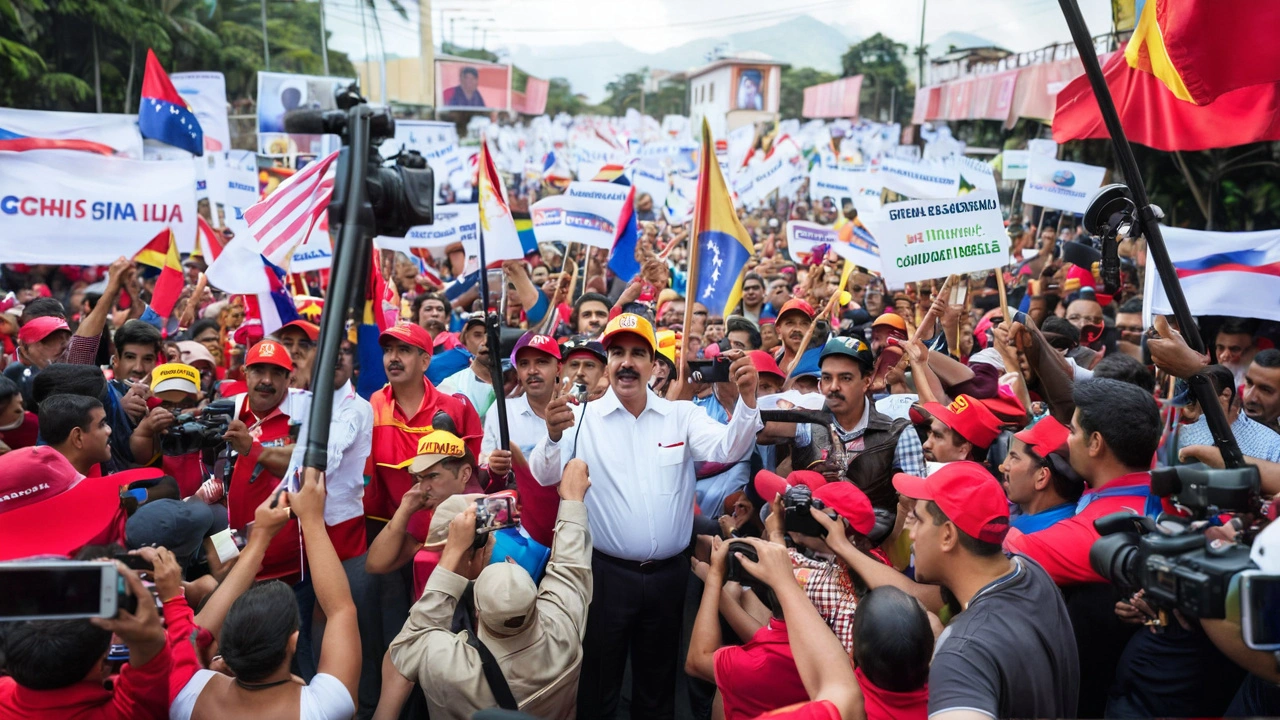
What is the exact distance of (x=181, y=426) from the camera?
4367mm

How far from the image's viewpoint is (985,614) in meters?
2.58

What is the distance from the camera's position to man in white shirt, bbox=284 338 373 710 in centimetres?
453

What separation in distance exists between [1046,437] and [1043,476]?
0.49 ft

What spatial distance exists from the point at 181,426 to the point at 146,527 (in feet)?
3.19

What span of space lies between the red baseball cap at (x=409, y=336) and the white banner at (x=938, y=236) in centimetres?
310

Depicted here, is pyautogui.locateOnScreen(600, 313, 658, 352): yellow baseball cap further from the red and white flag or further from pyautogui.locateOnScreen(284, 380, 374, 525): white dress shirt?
the red and white flag

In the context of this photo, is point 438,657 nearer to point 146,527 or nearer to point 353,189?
point 146,527

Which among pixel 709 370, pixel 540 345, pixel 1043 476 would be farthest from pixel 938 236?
→ pixel 1043 476

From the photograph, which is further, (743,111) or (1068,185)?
(743,111)

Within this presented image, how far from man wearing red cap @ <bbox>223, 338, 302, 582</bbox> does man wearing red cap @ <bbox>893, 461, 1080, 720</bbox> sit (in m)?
2.89

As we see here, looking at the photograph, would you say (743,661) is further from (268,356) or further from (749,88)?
(749,88)

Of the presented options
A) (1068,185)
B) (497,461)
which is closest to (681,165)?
(1068,185)

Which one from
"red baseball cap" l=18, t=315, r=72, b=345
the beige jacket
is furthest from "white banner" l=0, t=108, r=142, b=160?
the beige jacket

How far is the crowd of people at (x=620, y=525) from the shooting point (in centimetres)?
266
